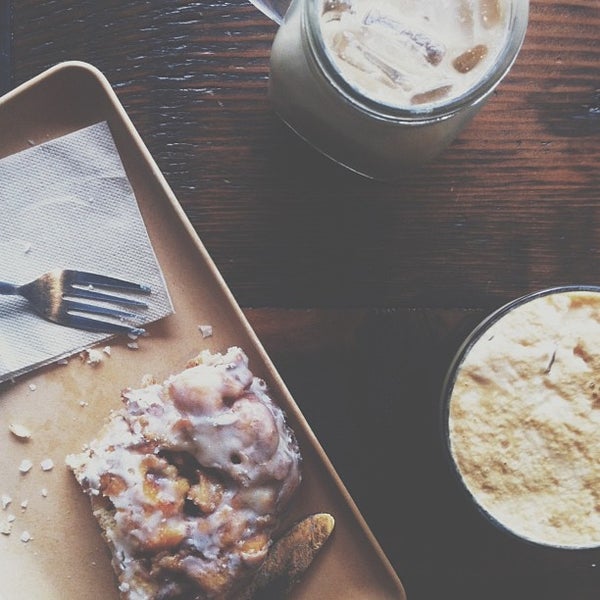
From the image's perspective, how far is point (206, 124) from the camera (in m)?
1.29

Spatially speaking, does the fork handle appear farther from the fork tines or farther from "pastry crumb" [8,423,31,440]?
"pastry crumb" [8,423,31,440]

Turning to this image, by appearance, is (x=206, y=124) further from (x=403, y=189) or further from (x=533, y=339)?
(x=533, y=339)

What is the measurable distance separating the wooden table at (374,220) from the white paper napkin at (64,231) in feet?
0.29

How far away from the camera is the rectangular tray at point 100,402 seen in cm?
122

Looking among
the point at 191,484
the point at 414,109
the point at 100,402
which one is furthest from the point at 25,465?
the point at 414,109

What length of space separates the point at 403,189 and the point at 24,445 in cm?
65

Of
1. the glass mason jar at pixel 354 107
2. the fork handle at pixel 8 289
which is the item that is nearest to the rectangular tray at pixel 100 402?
the fork handle at pixel 8 289

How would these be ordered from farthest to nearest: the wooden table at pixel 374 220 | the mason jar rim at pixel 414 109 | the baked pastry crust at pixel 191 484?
the wooden table at pixel 374 220 → the baked pastry crust at pixel 191 484 → the mason jar rim at pixel 414 109

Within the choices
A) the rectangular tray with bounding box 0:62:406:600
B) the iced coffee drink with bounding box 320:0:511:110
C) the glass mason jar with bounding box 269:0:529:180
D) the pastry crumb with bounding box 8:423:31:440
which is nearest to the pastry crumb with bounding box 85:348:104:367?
the rectangular tray with bounding box 0:62:406:600

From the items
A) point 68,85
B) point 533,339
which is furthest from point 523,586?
point 68,85

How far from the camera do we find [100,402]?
124cm

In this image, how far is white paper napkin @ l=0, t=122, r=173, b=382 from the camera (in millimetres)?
1219

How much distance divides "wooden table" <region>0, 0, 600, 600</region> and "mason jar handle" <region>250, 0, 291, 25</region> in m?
0.17

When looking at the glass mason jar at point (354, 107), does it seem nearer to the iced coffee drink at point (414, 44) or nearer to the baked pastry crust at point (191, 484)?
the iced coffee drink at point (414, 44)
